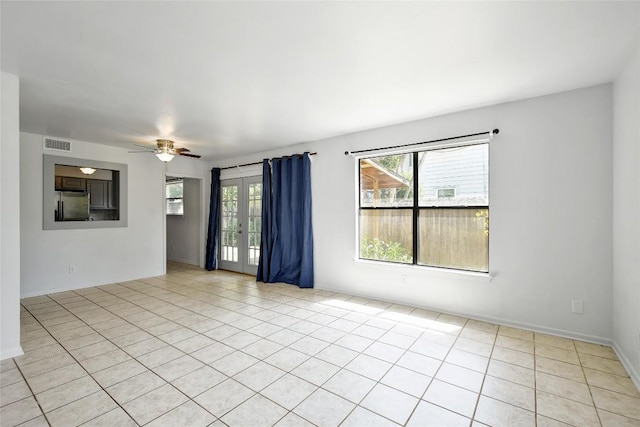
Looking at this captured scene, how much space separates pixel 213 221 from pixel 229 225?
0.37 meters

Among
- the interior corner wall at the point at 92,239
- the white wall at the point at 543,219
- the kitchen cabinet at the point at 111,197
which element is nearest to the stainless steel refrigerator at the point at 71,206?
the interior corner wall at the point at 92,239

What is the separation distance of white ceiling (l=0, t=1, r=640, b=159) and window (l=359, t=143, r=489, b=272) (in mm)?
661

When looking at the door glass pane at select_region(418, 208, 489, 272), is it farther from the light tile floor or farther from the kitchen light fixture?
the kitchen light fixture

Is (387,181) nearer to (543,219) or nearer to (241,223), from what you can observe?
(543,219)

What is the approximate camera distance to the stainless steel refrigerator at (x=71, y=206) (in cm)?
480

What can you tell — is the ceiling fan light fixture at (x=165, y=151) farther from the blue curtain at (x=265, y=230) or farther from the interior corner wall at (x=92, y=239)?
the blue curtain at (x=265, y=230)

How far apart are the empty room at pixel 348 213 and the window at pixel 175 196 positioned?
8.25 feet

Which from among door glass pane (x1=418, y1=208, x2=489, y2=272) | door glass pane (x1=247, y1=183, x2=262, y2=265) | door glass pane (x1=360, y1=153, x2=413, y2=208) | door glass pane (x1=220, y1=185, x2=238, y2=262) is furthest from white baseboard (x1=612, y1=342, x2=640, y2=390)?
door glass pane (x1=220, y1=185, x2=238, y2=262)

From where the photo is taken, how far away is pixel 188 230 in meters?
7.62

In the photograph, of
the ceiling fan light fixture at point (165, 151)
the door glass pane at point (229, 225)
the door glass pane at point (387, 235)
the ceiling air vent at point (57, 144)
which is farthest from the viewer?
the door glass pane at point (229, 225)

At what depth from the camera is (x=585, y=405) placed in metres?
1.99

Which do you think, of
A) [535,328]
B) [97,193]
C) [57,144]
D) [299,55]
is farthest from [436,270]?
[57,144]

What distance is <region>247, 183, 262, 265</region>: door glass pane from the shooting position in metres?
6.13

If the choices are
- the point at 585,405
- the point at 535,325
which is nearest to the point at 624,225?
the point at 535,325
